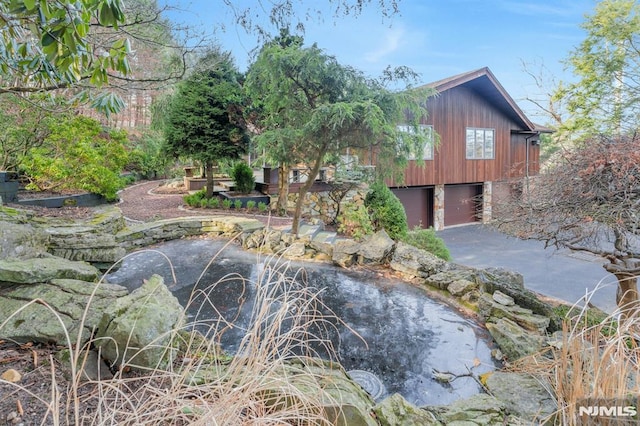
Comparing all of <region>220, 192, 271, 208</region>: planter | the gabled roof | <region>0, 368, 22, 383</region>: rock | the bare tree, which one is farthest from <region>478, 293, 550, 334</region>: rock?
the gabled roof

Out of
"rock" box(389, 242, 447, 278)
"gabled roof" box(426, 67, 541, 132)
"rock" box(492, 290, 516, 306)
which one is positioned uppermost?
"gabled roof" box(426, 67, 541, 132)

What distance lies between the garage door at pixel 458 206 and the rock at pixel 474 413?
42.4ft

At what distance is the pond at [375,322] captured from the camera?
3006 millimetres

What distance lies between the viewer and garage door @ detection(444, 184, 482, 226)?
14.8 meters

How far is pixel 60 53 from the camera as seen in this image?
193 centimetres

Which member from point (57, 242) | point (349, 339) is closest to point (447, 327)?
point (349, 339)

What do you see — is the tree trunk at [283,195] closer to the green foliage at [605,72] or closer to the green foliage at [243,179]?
the green foliage at [243,179]

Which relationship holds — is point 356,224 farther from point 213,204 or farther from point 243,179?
point 243,179

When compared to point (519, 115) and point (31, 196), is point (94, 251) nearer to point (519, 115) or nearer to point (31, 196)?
point (31, 196)

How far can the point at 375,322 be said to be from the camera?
4020 millimetres

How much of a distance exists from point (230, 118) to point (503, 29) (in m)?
9.00

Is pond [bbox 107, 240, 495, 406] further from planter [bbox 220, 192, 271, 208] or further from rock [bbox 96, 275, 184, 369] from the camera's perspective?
planter [bbox 220, 192, 271, 208]

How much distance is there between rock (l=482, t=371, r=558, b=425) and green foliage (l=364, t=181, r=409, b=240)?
6.60m

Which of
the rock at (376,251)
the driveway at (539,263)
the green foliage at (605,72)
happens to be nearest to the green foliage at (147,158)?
the driveway at (539,263)
